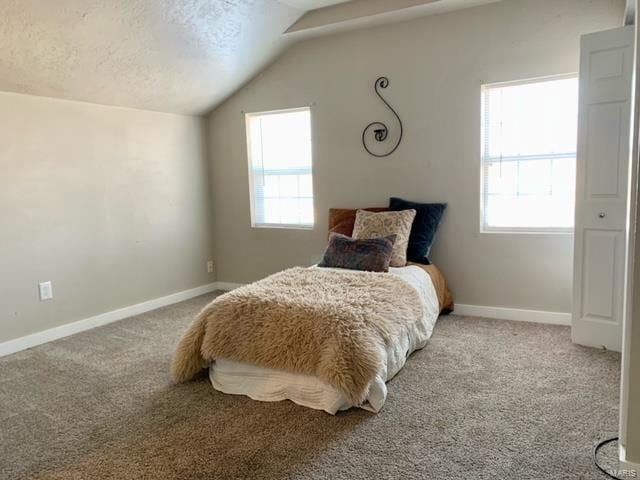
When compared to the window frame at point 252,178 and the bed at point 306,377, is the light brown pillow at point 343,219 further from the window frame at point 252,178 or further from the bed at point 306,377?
the bed at point 306,377

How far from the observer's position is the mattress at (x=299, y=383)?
7.68ft

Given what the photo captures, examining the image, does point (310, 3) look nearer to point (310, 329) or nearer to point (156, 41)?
Result: point (156, 41)

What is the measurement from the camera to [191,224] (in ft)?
15.9

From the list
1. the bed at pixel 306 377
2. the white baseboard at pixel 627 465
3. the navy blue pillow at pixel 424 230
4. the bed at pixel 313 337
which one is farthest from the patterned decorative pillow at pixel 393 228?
the white baseboard at pixel 627 465

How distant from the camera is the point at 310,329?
2420 mm

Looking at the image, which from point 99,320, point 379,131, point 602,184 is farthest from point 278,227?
point 602,184

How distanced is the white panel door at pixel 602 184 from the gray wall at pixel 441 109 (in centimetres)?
49

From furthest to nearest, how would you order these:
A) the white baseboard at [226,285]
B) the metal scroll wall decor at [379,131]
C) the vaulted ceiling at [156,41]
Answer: the white baseboard at [226,285]
the metal scroll wall decor at [379,131]
the vaulted ceiling at [156,41]

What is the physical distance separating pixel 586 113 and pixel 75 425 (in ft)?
11.3

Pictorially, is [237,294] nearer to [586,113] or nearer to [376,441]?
[376,441]

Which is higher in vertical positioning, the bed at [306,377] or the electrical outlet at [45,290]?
the electrical outlet at [45,290]

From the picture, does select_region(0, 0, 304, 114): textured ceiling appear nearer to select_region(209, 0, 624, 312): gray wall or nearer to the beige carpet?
select_region(209, 0, 624, 312): gray wall

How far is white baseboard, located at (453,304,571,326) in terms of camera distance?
3.59 metres

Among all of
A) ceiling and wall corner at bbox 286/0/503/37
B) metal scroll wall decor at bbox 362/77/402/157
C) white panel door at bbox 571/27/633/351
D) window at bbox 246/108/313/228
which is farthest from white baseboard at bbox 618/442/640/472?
window at bbox 246/108/313/228
